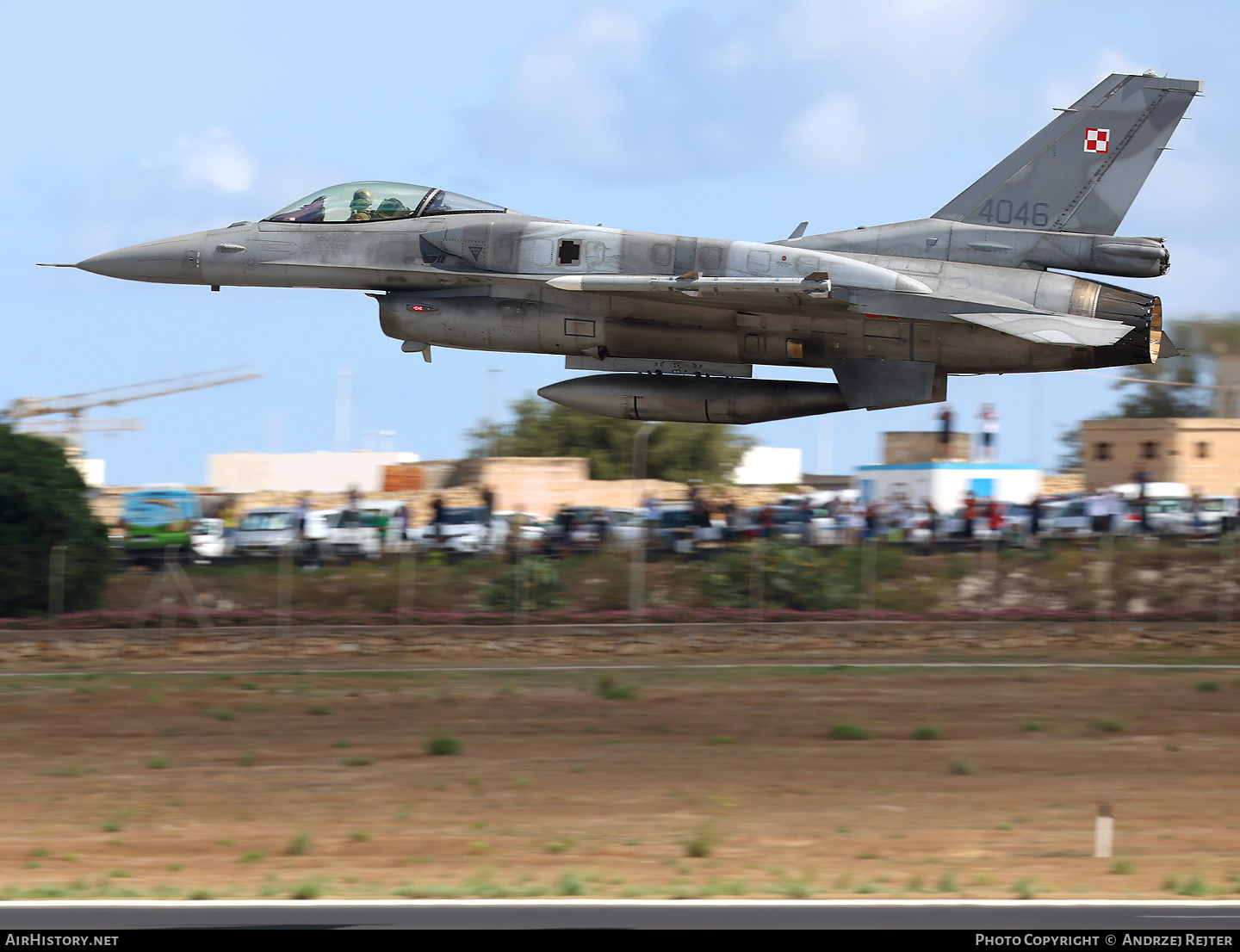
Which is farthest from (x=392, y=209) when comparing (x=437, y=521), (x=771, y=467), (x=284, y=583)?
(x=771, y=467)

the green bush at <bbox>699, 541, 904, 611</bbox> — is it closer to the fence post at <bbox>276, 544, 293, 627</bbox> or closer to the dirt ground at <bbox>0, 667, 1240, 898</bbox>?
the dirt ground at <bbox>0, 667, 1240, 898</bbox>

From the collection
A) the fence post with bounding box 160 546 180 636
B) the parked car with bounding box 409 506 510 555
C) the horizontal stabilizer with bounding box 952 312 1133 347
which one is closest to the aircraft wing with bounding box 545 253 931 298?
the horizontal stabilizer with bounding box 952 312 1133 347

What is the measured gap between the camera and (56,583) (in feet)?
112

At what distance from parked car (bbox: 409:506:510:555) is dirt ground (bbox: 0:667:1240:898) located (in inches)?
286

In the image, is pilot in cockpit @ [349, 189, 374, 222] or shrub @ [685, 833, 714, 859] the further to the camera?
pilot in cockpit @ [349, 189, 374, 222]

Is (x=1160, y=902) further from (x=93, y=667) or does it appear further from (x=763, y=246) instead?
(x=93, y=667)

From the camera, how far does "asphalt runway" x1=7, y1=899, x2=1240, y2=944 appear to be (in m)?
11.2

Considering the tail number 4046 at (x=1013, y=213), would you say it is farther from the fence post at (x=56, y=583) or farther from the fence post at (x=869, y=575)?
the fence post at (x=56, y=583)

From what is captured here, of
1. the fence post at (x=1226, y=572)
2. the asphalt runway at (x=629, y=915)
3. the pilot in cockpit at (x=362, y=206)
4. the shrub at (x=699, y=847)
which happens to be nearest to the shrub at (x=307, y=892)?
the asphalt runway at (x=629, y=915)

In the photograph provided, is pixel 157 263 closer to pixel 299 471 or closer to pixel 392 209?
pixel 392 209

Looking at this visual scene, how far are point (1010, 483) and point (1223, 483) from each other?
57.5 feet

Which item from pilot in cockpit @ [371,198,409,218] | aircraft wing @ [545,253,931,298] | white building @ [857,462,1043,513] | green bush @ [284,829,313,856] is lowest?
green bush @ [284,829,313,856]

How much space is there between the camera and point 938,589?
117ft
